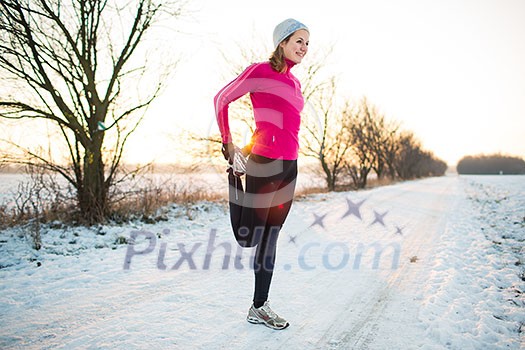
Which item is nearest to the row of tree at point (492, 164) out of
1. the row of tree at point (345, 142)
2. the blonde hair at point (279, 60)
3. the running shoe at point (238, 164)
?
the row of tree at point (345, 142)

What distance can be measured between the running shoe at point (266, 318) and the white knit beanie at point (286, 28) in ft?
6.15

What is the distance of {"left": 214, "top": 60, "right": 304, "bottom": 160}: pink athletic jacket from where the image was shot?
1979mm

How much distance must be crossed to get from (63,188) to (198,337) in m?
4.43

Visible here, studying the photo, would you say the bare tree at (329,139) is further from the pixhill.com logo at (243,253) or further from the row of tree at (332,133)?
the pixhill.com logo at (243,253)

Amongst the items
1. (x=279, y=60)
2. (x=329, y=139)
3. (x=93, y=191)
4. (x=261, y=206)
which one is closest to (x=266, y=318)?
(x=261, y=206)

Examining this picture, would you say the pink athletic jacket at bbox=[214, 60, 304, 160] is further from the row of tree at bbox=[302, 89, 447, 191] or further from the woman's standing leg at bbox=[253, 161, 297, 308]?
the row of tree at bbox=[302, 89, 447, 191]

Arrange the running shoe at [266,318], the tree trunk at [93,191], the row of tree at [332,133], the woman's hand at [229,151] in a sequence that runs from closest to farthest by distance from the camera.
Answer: the woman's hand at [229,151] → the running shoe at [266,318] → the tree trunk at [93,191] → the row of tree at [332,133]

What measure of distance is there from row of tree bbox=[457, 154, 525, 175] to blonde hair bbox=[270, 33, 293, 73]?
88.6m

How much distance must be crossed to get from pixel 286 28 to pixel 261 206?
122 centimetres

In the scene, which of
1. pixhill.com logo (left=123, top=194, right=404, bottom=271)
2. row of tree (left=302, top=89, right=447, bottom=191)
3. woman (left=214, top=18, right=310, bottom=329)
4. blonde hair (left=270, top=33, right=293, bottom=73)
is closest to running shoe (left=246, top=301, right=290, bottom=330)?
woman (left=214, top=18, right=310, bottom=329)

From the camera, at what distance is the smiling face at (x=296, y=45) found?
1987mm

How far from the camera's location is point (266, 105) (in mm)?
2006

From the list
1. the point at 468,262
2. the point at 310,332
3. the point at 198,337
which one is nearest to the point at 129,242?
the point at 198,337

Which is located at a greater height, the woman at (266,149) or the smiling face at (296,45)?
the smiling face at (296,45)
